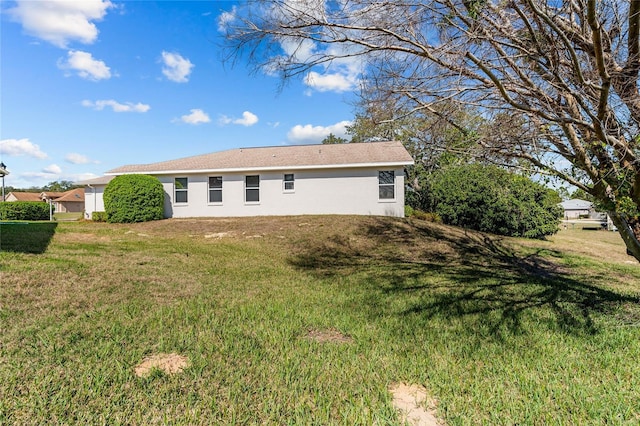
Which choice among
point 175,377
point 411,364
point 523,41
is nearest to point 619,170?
point 523,41

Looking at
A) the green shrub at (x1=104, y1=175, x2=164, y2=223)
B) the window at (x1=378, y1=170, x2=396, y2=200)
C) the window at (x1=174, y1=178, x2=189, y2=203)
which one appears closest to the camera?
the green shrub at (x1=104, y1=175, x2=164, y2=223)

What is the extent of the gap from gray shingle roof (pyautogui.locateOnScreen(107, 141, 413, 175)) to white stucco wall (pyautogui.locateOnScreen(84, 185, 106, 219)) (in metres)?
2.79

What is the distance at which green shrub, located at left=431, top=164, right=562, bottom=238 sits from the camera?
15211 mm

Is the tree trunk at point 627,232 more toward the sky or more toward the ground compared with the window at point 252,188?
more toward the ground

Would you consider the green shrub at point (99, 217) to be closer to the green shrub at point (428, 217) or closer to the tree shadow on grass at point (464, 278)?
the tree shadow on grass at point (464, 278)

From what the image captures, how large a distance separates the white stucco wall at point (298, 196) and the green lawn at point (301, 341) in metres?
7.74

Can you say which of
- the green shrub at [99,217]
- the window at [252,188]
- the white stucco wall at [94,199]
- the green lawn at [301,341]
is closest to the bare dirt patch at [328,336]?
the green lawn at [301,341]

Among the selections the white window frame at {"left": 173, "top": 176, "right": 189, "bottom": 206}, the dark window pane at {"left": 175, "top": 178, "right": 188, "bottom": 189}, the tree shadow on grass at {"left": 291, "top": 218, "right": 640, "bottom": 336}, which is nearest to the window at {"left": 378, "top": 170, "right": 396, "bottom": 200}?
the tree shadow on grass at {"left": 291, "top": 218, "right": 640, "bottom": 336}

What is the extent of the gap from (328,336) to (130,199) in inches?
563

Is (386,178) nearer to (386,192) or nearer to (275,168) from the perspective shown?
(386,192)

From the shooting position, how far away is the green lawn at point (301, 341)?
2467 millimetres

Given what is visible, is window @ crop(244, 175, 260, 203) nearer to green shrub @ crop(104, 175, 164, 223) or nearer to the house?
the house

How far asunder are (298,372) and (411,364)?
109 centimetres

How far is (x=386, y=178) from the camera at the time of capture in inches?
607
